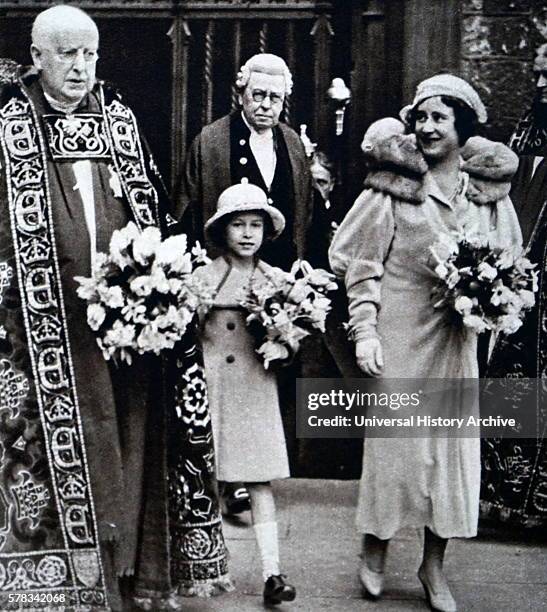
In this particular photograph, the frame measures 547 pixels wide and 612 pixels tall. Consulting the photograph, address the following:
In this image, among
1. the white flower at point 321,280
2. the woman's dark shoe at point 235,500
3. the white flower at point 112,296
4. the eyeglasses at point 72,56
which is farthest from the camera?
the woman's dark shoe at point 235,500

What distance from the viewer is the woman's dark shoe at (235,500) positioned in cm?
409

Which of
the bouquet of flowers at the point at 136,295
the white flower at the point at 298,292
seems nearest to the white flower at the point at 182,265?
the bouquet of flowers at the point at 136,295

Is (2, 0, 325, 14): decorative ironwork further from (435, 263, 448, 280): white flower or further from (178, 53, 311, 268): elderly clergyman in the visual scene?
(435, 263, 448, 280): white flower

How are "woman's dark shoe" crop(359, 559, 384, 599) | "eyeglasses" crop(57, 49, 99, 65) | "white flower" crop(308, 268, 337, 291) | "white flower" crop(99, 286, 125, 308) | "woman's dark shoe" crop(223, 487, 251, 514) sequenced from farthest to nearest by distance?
"woman's dark shoe" crop(223, 487, 251, 514) → "white flower" crop(308, 268, 337, 291) → "woman's dark shoe" crop(359, 559, 384, 599) → "eyeglasses" crop(57, 49, 99, 65) → "white flower" crop(99, 286, 125, 308)

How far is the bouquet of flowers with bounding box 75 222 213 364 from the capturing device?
3.53 metres

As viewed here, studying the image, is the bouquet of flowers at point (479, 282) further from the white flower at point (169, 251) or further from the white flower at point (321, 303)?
the white flower at point (169, 251)


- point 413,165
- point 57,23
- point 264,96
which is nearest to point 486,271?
point 413,165

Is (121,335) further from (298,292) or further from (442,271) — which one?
(442,271)

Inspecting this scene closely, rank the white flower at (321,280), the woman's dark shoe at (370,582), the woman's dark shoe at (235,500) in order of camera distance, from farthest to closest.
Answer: the woman's dark shoe at (235,500)
the white flower at (321,280)
the woman's dark shoe at (370,582)

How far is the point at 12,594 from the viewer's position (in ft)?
11.8

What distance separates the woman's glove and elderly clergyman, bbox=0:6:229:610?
2.60 ft

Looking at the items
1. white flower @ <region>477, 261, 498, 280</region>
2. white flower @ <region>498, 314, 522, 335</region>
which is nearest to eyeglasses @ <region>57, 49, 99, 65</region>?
white flower @ <region>477, 261, 498, 280</region>

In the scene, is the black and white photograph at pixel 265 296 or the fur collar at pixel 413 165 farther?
the fur collar at pixel 413 165

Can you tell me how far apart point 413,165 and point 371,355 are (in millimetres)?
633
